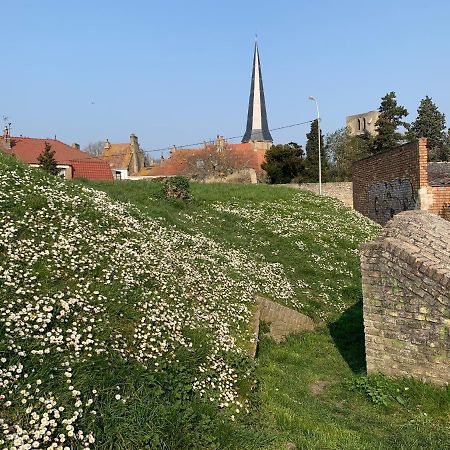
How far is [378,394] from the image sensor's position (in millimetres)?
7000

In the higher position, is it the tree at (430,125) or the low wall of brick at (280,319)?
the tree at (430,125)

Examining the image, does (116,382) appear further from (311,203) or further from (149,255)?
(311,203)

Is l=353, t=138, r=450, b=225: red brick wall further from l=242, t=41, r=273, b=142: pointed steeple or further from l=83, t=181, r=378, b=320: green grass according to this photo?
l=242, t=41, r=273, b=142: pointed steeple

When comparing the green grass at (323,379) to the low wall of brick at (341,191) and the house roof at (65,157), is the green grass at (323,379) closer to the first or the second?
the low wall of brick at (341,191)

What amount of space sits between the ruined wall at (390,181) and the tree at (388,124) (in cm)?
2488

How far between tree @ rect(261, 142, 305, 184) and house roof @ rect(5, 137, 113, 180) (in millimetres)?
17033

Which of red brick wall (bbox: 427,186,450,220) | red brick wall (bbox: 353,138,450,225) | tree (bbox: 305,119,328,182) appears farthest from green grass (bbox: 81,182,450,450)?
tree (bbox: 305,119,328,182)

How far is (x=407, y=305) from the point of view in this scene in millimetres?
7016

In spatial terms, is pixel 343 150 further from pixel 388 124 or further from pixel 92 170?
pixel 92 170

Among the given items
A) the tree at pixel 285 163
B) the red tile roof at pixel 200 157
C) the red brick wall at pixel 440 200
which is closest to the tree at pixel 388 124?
the tree at pixel 285 163

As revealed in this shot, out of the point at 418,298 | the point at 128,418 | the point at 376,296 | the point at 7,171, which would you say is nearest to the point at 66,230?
the point at 7,171

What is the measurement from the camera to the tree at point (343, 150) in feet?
167

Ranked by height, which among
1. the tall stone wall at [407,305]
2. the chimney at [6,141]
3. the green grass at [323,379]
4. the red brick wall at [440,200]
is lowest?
the green grass at [323,379]

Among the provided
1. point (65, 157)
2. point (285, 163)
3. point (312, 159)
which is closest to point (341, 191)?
point (312, 159)
